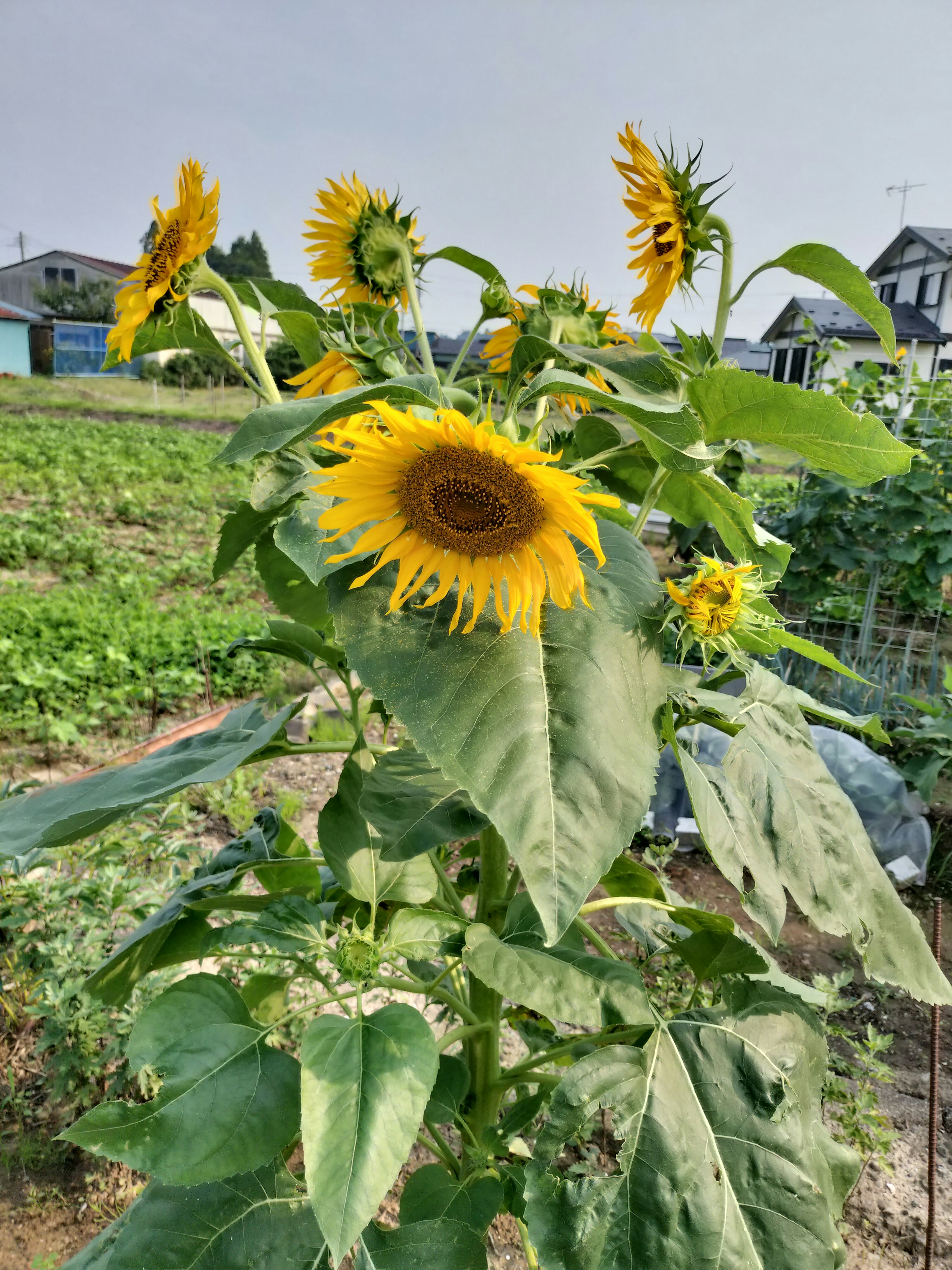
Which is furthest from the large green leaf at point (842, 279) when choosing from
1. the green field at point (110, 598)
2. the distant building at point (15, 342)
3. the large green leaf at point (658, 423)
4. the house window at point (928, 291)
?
the distant building at point (15, 342)

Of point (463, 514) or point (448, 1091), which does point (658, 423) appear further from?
point (448, 1091)

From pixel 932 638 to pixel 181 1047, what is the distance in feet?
16.0

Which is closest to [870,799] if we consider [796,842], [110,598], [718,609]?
[796,842]

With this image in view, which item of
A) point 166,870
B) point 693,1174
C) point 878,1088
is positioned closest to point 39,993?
point 166,870

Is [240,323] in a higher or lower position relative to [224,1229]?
higher

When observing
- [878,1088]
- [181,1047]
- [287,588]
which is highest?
[287,588]

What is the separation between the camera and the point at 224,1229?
0.85 metres

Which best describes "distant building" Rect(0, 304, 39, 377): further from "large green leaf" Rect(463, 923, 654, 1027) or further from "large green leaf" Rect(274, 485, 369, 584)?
"large green leaf" Rect(463, 923, 654, 1027)

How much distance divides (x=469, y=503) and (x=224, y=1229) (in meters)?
0.72

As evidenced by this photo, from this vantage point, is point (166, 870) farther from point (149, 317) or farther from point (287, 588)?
point (149, 317)

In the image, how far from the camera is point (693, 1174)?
81 centimetres

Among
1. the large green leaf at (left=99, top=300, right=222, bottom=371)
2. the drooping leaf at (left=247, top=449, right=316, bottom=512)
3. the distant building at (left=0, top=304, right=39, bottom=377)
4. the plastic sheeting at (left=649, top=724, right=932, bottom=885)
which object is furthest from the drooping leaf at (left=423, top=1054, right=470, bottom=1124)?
the distant building at (left=0, top=304, right=39, bottom=377)

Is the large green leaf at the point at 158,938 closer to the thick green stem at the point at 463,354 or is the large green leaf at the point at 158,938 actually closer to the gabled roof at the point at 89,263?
the thick green stem at the point at 463,354

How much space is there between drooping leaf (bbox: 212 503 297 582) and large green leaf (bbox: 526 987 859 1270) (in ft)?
1.86
